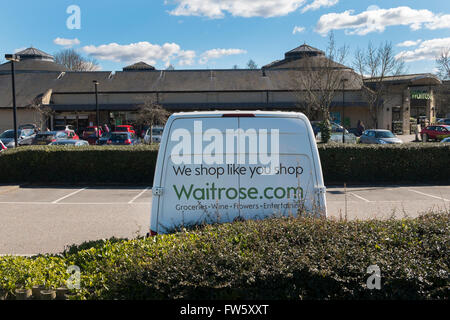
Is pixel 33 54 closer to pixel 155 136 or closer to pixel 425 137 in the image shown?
pixel 155 136

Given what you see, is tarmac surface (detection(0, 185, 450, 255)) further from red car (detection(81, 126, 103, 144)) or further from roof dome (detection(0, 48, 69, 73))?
roof dome (detection(0, 48, 69, 73))

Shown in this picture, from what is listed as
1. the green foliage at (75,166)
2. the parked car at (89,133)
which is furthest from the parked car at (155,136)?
the green foliage at (75,166)

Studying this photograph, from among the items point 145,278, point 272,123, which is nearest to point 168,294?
point 145,278

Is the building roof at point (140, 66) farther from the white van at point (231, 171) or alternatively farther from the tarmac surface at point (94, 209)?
the white van at point (231, 171)

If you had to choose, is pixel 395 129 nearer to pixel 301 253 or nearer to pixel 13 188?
pixel 13 188

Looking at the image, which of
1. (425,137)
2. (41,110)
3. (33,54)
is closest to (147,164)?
(425,137)

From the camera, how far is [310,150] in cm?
423

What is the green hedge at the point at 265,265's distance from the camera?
2.96m

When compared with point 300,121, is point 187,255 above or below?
below

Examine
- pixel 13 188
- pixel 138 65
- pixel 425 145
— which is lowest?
pixel 13 188

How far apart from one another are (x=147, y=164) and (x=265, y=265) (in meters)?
12.5

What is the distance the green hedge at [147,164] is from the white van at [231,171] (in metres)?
10.9
